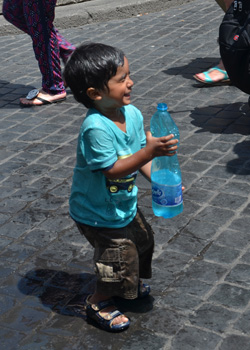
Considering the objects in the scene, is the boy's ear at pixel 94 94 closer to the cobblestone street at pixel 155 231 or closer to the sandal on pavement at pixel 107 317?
the sandal on pavement at pixel 107 317

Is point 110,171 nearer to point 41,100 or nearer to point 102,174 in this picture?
point 102,174

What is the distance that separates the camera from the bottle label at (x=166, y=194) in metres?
3.24

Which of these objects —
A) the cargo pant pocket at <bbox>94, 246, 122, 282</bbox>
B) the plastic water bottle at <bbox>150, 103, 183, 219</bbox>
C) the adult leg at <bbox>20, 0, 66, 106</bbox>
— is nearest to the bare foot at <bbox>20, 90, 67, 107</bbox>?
the adult leg at <bbox>20, 0, 66, 106</bbox>

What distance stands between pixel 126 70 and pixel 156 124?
1.38ft

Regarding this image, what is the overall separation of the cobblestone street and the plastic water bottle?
54cm

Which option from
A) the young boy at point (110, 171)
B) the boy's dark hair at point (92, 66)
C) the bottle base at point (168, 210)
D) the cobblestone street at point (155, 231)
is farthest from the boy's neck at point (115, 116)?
Result: the cobblestone street at point (155, 231)

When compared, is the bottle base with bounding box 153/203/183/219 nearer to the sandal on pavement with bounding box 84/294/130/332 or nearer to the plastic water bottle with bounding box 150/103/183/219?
the plastic water bottle with bounding box 150/103/183/219

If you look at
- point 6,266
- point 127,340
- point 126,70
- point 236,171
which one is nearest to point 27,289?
point 6,266

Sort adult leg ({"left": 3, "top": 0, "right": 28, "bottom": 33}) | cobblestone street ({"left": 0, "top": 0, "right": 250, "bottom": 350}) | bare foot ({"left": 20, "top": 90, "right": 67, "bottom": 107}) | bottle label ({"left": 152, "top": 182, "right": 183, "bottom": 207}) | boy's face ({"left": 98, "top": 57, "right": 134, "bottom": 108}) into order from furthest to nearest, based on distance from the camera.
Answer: bare foot ({"left": 20, "top": 90, "right": 67, "bottom": 107}) < adult leg ({"left": 3, "top": 0, "right": 28, "bottom": 33}) < cobblestone street ({"left": 0, "top": 0, "right": 250, "bottom": 350}) < bottle label ({"left": 152, "top": 182, "right": 183, "bottom": 207}) < boy's face ({"left": 98, "top": 57, "right": 134, "bottom": 108})

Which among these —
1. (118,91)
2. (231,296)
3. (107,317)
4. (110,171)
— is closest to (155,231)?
(231,296)

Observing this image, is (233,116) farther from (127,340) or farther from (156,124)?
(127,340)

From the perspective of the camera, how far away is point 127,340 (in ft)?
10.8

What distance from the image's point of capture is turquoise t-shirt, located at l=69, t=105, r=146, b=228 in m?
3.03

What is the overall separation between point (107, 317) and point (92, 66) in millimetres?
1254
